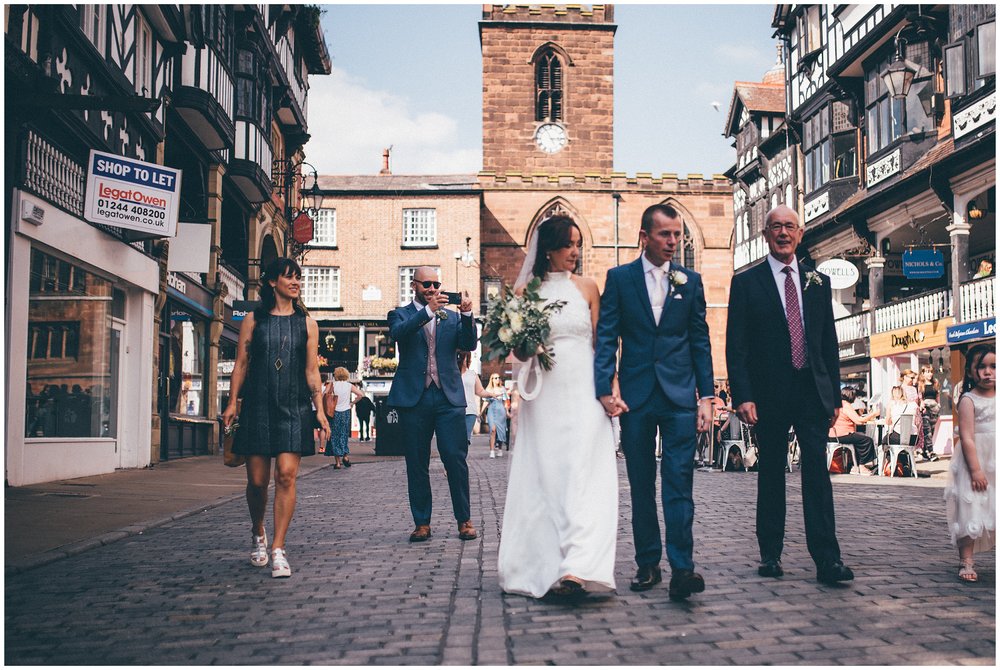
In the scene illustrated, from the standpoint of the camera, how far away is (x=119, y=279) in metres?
16.5

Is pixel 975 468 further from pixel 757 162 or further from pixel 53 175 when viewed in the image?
pixel 757 162

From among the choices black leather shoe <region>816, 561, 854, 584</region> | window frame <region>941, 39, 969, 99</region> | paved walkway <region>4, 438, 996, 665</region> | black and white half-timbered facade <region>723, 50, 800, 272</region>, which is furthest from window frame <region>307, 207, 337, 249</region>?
black leather shoe <region>816, 561, 854, 584</region>

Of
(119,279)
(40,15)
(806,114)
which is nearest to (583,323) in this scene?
(40,15)

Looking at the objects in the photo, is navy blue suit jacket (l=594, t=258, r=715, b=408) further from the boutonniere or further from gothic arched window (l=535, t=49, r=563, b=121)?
gothic arched window (l=535, t=49, r=563, b=121)

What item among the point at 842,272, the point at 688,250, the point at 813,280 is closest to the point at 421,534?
the point at 813,280

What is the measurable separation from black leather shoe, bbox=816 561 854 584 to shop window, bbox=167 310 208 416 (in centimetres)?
1637

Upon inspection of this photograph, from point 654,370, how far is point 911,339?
21.9 metres

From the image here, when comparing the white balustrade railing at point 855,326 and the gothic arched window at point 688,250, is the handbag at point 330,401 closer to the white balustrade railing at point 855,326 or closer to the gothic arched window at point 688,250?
the white balustrade railing at point 855,326

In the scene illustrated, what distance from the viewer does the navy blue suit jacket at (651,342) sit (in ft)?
18.2

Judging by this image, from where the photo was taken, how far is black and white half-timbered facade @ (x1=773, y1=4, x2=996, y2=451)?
73.7 ft

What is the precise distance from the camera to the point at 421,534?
7.81 m

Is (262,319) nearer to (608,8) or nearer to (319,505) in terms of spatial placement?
(319,505)

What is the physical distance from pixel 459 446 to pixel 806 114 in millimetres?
26800

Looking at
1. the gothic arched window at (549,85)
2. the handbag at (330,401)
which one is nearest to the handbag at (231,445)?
the handbag at (330,401)
